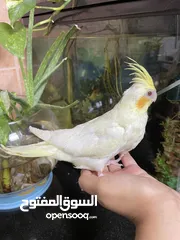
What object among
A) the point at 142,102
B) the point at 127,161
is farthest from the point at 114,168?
the point at 142,102

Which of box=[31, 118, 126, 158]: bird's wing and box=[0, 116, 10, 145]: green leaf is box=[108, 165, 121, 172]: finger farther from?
box=[0, 116, 10, 145]: green leaf

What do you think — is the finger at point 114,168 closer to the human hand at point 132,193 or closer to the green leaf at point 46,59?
the human hand at point 132,193

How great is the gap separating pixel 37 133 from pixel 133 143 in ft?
0.65

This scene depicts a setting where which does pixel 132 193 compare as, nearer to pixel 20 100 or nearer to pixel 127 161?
pixel 127 161

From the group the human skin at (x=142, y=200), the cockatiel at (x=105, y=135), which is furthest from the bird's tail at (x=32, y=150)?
the human skin at (x=142, y=200)

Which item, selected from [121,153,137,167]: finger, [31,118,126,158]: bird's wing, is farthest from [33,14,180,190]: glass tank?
[31,118,126,158]: bird's wing

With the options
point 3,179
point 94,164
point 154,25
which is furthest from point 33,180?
point 154,25

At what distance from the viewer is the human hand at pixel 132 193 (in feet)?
1.31

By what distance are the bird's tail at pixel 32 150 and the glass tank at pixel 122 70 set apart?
260 millimetres

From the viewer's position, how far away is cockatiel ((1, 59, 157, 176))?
1.41 ft

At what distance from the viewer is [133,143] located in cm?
46

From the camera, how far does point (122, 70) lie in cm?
64

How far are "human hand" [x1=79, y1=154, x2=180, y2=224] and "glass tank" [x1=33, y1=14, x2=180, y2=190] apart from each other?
0.58 ft

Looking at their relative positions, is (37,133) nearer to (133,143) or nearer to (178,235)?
(133,143)
